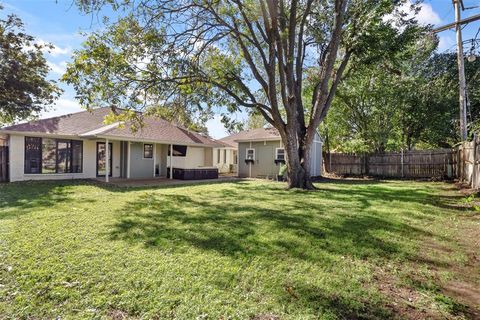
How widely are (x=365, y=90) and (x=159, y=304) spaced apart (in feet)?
62.7

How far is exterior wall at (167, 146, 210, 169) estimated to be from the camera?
1783 centimetres

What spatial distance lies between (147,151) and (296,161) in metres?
9.50

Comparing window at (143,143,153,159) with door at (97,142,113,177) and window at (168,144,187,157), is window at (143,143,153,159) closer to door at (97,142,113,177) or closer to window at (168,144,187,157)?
window at (168,144,187,157)

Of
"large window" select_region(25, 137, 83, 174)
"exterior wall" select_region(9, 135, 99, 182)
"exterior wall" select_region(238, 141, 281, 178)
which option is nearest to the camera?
"exterior wall" select_region(9, 135, 99, 182)

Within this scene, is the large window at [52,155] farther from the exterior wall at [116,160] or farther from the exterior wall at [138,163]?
the exterior wall at [138,163]

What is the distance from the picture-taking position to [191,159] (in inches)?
744

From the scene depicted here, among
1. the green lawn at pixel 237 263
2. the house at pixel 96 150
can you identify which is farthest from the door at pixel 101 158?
the green lawn at pixel 237 263

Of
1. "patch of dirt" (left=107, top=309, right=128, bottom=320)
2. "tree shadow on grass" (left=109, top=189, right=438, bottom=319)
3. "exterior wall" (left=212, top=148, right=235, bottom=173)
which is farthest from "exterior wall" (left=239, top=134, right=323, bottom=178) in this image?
"patch of dirt" (left=107, top=309, right=128, bottom=320)

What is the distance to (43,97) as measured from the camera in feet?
56.2

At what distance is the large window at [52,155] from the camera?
13.1m

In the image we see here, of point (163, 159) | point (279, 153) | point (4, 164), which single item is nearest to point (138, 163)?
point (163, 159)

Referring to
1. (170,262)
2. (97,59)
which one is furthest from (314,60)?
(170,262)

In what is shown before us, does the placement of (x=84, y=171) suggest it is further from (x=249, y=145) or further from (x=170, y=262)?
(x=170, y=262)

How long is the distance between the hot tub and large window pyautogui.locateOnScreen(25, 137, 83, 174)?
202 inches
